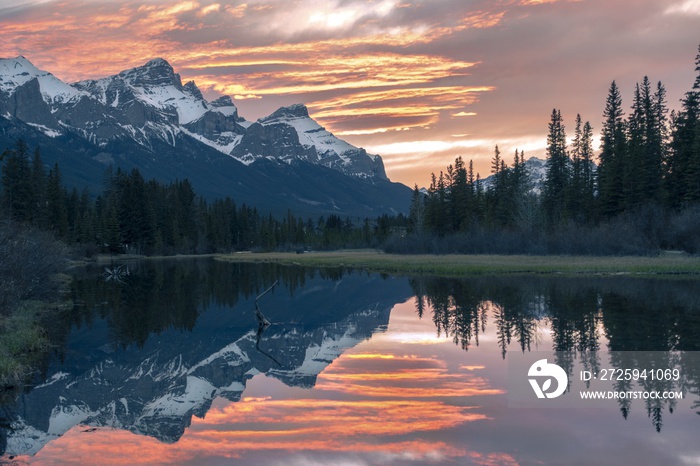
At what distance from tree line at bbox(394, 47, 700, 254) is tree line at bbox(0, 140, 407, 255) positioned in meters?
44.6

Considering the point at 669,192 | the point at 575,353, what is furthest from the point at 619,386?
the point at 669,192

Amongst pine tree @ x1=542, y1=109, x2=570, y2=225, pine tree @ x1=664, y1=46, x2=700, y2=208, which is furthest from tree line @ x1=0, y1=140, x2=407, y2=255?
pine tree @ x1=664, y1=46, x2=700, y2=208

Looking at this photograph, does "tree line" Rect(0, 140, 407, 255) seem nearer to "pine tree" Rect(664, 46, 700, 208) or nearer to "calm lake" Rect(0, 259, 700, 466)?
"calm lake" Rect(0, 259, 700, 466)

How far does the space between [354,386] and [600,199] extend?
3024 inches

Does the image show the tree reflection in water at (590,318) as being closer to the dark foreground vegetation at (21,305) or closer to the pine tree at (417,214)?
the dark foreground vegetation at (21,305)

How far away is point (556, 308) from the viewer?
3556 cm

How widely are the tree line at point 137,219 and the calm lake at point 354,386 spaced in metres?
63.2

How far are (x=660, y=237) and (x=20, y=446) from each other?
223ft

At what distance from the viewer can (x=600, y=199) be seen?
89688mm

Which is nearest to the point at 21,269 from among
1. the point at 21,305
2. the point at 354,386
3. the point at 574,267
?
the point at 21,305

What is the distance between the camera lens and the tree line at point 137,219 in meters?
103

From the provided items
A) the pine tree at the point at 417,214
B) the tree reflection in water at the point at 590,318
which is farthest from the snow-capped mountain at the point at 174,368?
the pine tree at the point at 417,214

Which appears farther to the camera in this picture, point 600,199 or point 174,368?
point 600,199

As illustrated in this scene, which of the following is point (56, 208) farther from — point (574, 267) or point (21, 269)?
point (21, 269)
